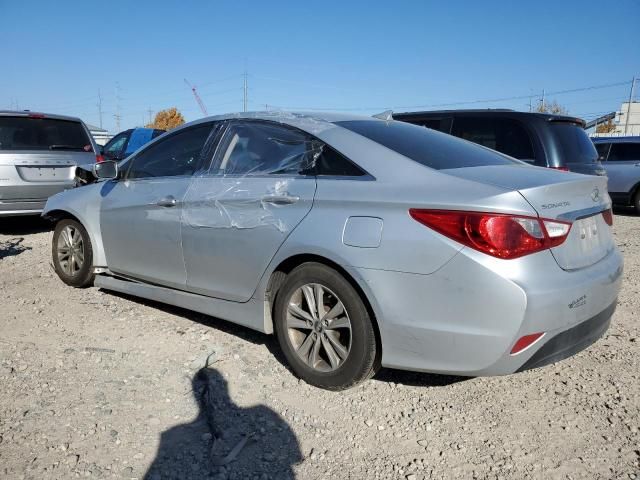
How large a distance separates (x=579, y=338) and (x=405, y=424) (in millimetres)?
971

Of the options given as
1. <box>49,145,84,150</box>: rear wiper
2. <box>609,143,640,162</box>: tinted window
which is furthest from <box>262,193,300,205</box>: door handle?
<box>609,143,640,162</box>: tinted window

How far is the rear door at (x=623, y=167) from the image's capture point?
1185 cm

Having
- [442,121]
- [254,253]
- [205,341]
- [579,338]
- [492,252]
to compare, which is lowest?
[205,341]

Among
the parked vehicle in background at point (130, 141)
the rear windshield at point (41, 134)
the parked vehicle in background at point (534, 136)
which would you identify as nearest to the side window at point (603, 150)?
the parked vehicle in background at point (534, 136)

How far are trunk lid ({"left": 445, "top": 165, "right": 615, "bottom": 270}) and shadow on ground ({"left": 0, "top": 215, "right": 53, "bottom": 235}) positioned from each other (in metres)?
7.30

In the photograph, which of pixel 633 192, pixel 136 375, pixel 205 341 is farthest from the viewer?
pixel 633 192

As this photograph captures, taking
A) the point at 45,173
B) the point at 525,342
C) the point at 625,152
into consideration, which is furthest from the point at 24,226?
the point at 625,152

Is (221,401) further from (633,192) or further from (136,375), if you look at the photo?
(633,192)

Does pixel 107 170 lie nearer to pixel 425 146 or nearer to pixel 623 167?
pixel 425 146

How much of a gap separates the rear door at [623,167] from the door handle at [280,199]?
11.1 meters

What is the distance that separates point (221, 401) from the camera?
2.96 metres

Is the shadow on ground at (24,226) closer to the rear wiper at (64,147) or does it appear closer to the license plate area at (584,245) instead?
the rear wiper at (64,147)

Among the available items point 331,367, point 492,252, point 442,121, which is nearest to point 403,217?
point 492,252

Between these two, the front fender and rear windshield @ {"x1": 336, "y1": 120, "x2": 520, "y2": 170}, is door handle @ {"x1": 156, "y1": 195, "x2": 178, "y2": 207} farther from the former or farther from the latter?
rear windshield @ {"x1": 336, "y1": 120, "x2": 520, "y2": 170}
